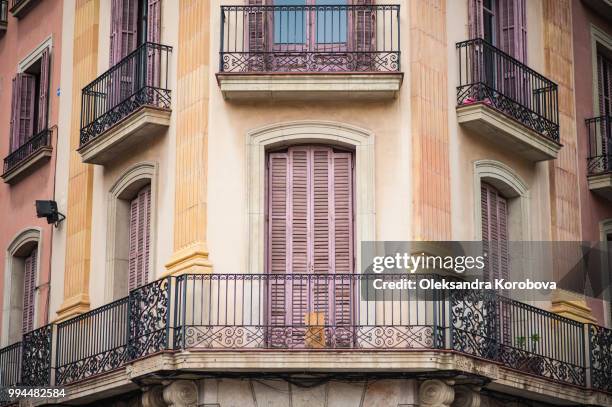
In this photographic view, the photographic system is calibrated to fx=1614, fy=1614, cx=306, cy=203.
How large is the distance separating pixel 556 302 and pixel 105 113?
7699mm

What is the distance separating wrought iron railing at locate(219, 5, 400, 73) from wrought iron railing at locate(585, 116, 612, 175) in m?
5.16

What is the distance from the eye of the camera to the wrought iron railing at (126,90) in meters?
24.5

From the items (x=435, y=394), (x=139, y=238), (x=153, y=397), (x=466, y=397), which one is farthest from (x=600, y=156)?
(x=153, y=397)

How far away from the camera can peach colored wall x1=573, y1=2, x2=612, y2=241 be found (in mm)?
26922

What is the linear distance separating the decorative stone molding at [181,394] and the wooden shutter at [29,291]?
6.32m

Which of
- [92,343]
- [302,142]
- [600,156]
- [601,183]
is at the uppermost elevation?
[600,156]

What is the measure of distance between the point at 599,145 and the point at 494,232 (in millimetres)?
3430

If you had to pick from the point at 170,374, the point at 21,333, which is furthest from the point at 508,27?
the point at 21,333

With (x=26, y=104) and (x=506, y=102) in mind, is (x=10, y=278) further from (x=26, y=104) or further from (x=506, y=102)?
Answer: (x=506, y=102)

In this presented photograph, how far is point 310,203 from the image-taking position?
77.9 feet

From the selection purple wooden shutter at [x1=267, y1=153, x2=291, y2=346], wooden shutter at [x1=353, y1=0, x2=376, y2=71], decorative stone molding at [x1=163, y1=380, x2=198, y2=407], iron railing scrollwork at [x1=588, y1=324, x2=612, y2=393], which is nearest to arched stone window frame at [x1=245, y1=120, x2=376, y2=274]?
purple wooden shutter at [x1=267, y1=153, x2=291, y2=346]

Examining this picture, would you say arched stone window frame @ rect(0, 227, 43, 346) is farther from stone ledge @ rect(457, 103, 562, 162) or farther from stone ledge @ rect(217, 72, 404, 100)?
stone ledge @ rect(457, 103, 562, 162)

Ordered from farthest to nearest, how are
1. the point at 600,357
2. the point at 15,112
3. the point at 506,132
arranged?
the point at 15,112
the point at 600,357
the point at 506,132

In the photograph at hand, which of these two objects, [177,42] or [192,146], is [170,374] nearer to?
[192,146]
